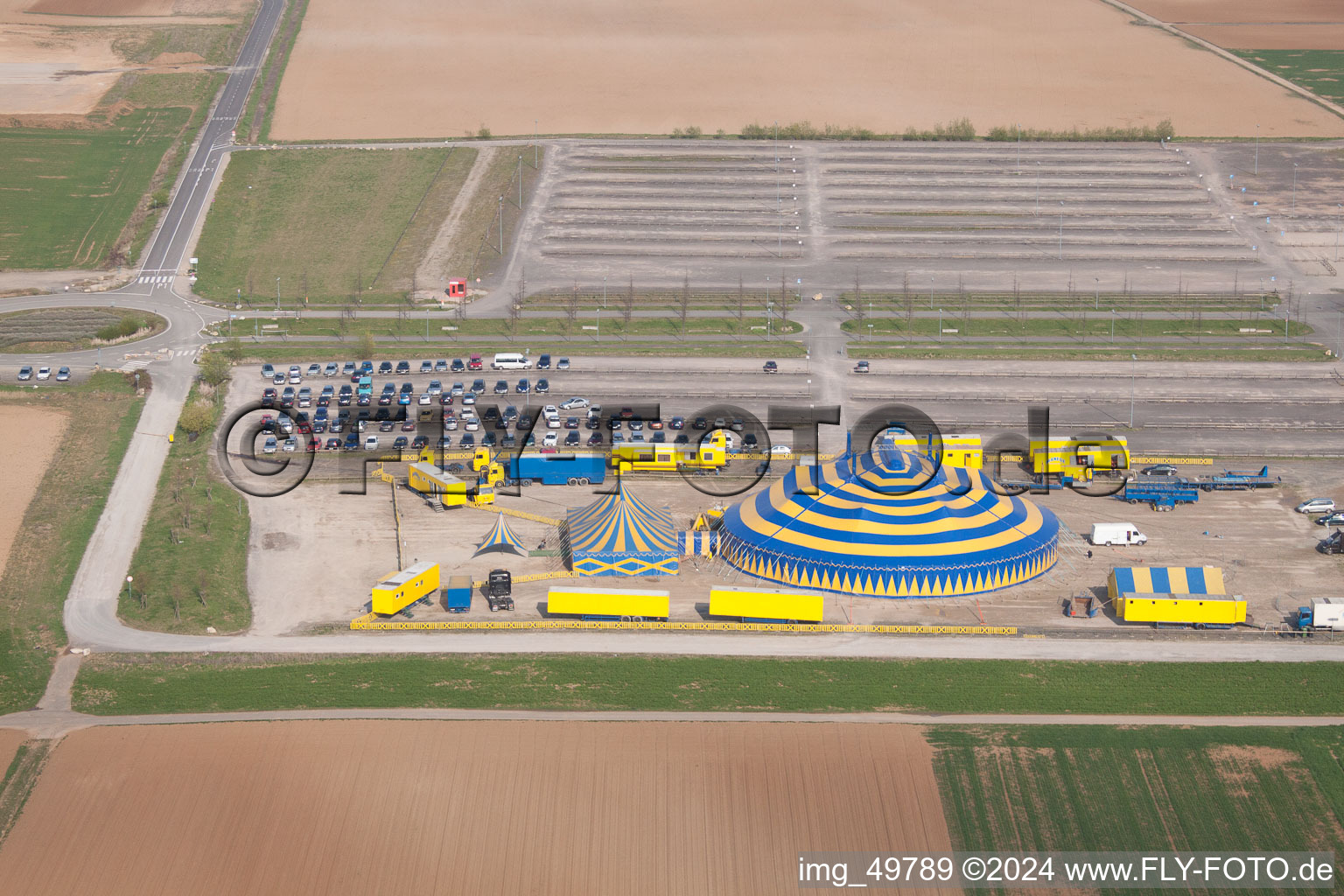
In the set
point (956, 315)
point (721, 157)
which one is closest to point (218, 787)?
point (956, 315)

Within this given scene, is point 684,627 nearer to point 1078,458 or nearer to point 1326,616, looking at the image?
point 1326,616

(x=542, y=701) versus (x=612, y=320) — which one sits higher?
(x=612, y=320)

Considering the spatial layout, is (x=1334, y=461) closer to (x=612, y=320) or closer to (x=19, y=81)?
(x=612, y=320)

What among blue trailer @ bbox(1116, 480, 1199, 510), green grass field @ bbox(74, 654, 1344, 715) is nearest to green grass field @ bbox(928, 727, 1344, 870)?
green grass field @ bbox(74, 654, 1344, 715)

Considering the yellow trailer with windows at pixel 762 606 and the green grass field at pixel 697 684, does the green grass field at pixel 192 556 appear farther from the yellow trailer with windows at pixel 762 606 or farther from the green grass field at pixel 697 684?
the yellow trailer with windows at pixel 762 606

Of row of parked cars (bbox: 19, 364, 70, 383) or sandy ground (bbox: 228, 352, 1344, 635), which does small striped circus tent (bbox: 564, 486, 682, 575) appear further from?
row of parked cars (bbox: 19, 364, 70, 383)

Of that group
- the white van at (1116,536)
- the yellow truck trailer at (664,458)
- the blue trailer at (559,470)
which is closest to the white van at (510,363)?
the yellow truck trailer at (664,458)
